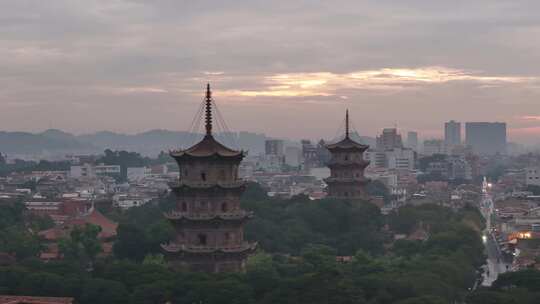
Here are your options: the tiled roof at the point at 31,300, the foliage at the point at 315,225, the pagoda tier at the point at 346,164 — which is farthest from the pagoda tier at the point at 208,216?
the pagoda tier at the point at 346,164

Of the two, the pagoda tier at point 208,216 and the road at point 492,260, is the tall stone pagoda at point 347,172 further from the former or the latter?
the pagoda tier at point 208,216

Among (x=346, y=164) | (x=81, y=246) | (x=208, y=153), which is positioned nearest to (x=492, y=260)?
(x=346, y=164)

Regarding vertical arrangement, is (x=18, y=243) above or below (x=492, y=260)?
above

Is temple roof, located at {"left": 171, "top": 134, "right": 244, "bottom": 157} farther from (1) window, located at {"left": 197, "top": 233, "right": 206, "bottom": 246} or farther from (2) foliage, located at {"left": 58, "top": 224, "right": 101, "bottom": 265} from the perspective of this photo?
(2) foliage, located at {"left": 58, "top": 224, "right": 101, "bottom": 265}

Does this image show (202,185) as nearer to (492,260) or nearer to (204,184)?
(204,184)

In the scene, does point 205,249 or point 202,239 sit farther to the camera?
point 202,239

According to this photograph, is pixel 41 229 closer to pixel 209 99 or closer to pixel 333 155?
pixel 333 155
